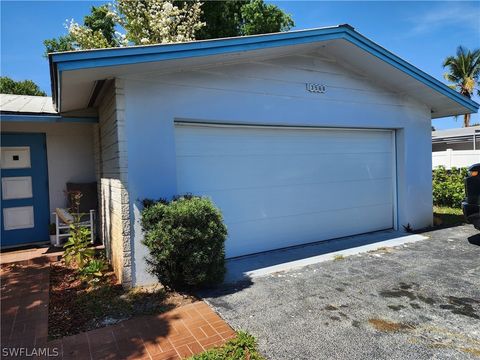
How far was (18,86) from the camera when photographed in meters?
27.3

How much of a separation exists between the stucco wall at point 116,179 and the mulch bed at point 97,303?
0.28 metres

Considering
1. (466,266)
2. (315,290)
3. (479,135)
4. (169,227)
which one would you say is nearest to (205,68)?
(169,227)

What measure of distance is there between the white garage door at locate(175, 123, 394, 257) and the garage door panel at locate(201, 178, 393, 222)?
0.06ft

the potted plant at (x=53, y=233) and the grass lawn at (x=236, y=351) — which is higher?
the potted plant at (x=53, y=233)

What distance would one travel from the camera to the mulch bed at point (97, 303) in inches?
149

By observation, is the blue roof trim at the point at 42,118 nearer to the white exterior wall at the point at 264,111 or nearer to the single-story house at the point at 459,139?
the white exterior wall at the point at 264,111

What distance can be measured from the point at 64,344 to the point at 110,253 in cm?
271

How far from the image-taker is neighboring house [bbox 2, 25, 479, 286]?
472 centimetres

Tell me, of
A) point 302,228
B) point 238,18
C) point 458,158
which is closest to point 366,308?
point 302,228

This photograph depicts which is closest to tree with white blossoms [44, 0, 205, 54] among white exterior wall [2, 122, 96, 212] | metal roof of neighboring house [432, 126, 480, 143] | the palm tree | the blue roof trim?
white exterior wall [2, 122, 96, 212]

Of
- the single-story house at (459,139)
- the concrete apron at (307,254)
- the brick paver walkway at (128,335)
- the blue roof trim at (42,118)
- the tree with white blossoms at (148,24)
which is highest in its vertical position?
the tree with white blossoms at (148,24)

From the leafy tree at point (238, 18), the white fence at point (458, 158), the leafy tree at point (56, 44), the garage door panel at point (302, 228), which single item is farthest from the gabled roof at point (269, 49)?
the leafy tree at point (56, 44)

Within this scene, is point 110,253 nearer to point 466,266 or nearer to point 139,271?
point 139,271

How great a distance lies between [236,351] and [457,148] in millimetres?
21473
